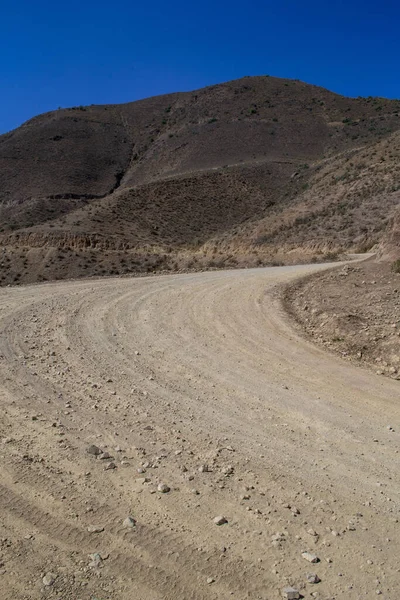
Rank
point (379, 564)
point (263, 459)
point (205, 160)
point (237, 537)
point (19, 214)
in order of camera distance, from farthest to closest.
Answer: point (205, 160) < point (19, 214) < point (263, 459) < point (237, 537) < point (379, 564)

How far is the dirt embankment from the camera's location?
8.27 meters

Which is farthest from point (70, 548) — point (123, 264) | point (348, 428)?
A: point (123, 264)

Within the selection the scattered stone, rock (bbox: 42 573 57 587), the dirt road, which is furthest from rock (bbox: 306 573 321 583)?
rock (bbox: 42 573 57 587)

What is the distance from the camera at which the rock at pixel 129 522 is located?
379cm

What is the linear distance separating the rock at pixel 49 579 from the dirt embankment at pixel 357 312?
579 centimetres

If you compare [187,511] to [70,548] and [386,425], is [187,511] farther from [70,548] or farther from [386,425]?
[386,425]

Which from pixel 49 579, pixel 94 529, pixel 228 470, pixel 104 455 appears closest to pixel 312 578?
pixel 228 470

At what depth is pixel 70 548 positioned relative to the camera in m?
3.54

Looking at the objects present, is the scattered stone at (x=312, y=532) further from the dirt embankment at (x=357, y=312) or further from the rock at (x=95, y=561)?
the dirt embankment at (x=357, y=312)

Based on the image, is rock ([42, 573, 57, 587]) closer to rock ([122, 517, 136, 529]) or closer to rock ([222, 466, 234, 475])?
rock ([122, 517, 136, 529])

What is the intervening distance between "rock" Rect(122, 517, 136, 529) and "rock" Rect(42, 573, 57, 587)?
0.66m

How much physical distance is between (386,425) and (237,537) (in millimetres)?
2804

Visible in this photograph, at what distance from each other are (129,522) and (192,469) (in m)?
0.97

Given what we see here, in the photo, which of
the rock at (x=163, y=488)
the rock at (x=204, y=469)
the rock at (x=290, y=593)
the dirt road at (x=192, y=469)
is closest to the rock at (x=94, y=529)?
the dirt road at (x=192, y=469)
